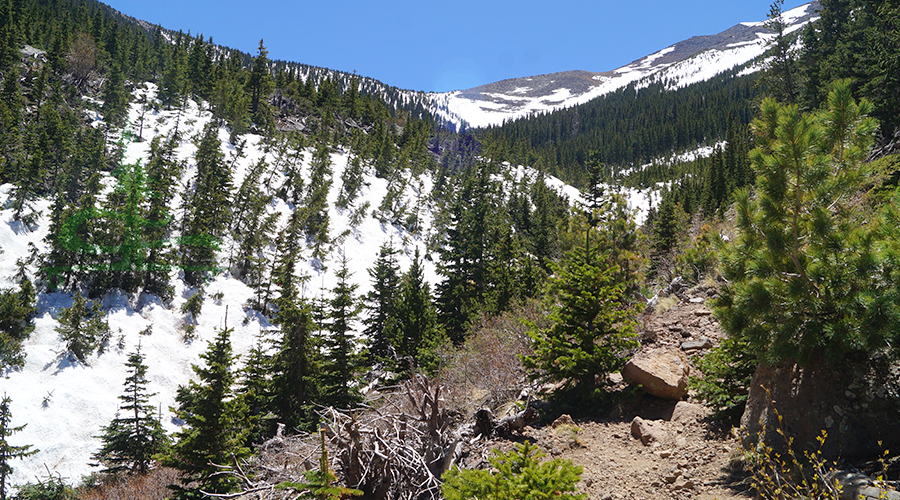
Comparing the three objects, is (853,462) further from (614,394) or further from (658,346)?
(658,346)

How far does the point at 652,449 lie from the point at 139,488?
17.3m

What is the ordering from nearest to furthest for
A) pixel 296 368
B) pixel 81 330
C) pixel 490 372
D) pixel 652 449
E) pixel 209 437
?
pixel 652 449 < pixel 209 437 < pixel 490 372 < pixel 296 368 < pixel 81 330

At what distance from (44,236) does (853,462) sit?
41.8 metres

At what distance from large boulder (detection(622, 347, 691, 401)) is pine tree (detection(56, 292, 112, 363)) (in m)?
30.1

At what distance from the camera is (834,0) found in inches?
1483

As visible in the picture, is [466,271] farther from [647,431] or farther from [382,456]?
[382,456]

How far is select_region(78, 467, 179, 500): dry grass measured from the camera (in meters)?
14.4

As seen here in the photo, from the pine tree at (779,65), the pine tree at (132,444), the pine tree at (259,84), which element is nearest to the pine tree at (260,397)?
the pine tree at (132,444)

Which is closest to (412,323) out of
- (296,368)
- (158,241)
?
(296,368)

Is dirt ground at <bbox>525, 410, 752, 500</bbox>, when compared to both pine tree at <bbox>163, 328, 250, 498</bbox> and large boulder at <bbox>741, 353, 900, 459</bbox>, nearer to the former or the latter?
large boulder at <bbox>741, 353, 900, 459</bbox>

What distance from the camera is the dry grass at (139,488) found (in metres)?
14.4

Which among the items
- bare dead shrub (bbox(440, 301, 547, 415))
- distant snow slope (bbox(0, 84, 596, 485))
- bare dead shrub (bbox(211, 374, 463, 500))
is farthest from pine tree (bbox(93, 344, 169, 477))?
bare dead shrub (bbox(211, 374, 463, 500))

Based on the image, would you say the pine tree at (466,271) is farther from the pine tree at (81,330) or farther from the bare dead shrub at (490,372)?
the pine tree at (81,330)

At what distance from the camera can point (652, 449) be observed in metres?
6.61
